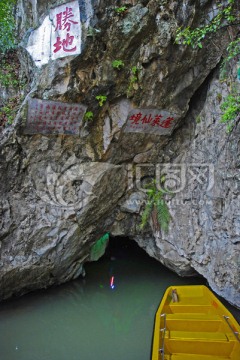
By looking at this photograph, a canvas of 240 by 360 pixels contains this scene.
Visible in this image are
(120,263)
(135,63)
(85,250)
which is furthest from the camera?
(120,263)

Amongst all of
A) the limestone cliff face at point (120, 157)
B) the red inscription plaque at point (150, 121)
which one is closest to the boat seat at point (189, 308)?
the limestone cliff face at point (120, 157)

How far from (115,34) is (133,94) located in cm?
115

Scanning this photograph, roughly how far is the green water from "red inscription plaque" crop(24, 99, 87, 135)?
383 cm

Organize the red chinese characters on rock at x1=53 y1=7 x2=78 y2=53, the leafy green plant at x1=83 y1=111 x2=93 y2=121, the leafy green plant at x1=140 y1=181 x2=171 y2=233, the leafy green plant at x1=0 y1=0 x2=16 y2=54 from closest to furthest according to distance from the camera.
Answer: the red chinese characters on rock at x1=53 y1=7 x2=78 y2=53 → the leafy green plant at x1=83 y1=111 x2=93 y2=121 → the leafy green plant at x1=140 y1=181 x2=171 y2=233 → the leafy green plant at x1=0 y1=0 x2=16 y2=54

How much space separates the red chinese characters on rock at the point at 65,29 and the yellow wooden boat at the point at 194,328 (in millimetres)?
5006

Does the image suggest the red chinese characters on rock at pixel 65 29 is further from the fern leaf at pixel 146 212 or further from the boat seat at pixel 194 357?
the boat seat at pixel 194 357

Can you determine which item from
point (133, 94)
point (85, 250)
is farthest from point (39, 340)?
point (133, 94)

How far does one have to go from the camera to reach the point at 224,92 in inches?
228

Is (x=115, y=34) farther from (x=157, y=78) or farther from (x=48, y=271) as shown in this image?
(x=48, y=271)

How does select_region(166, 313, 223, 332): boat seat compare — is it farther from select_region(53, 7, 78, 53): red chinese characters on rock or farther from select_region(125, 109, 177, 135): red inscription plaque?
select_region(53, 7, 78, 53): red chinese characters on rock

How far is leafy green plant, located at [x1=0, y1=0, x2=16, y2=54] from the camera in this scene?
24.1 feet

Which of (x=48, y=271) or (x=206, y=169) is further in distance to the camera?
(x=48, y=271)

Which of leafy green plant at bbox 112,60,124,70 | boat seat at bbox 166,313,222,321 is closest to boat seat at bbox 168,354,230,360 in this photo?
boat seat at bbox 166,313,222,321

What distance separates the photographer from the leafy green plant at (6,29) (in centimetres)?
734
